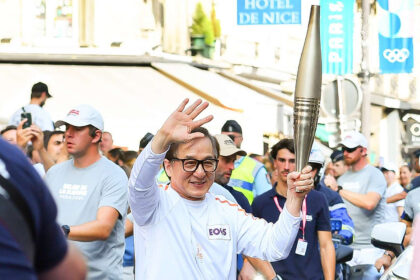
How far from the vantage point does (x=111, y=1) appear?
27.0 m

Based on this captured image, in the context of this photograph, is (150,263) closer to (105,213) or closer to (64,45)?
(105,213)

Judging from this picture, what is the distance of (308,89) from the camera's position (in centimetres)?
454

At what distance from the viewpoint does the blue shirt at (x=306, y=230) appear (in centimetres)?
802

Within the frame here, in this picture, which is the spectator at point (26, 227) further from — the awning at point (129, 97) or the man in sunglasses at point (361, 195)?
the awning at point (129, 97)

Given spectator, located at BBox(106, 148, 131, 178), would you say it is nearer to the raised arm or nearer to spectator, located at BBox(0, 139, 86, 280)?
the raised arm

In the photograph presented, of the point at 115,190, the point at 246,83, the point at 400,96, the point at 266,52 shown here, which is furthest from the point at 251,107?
the point at 400,96

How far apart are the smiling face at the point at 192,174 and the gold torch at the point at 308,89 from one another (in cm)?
102

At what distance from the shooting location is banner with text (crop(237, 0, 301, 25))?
72.5 feet

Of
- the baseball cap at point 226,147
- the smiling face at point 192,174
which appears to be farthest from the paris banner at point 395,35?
the smiling face at point 192,174

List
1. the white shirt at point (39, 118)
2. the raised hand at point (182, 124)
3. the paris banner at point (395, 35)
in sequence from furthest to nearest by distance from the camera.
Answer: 1. the paris banner at point (395, 35)
2. the white shirt at point (39, 118)
3. the raised hand at point (182, 124)

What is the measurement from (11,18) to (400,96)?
84.8 feet

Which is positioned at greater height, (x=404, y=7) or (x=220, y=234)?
(x=404, y=7)

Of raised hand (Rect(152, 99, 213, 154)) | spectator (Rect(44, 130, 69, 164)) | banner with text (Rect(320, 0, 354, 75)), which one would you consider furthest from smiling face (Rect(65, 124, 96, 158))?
banner with text (Rect(320, 0, 354, 75))

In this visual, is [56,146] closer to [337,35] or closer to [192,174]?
[192,174]
